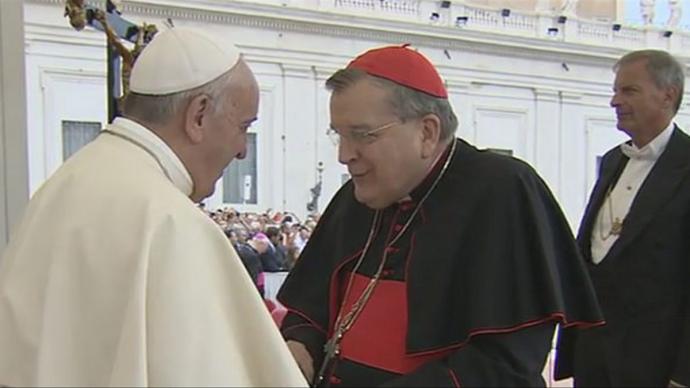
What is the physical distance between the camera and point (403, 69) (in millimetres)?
1969

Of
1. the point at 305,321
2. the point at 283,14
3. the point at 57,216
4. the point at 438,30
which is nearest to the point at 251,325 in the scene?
the point at 57,216

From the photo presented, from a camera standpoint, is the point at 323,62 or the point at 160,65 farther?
the point at 323,62

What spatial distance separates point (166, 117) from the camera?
1.55 metres

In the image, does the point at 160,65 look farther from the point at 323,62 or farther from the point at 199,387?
the point at 323,62

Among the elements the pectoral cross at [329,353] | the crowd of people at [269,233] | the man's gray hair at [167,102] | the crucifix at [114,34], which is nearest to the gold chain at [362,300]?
the pectoral cross at [329,353]

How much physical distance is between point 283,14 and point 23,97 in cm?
1385

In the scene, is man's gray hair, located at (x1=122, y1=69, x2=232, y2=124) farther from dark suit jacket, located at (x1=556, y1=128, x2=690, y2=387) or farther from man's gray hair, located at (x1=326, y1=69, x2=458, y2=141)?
dark suit jacket, located at (x1=556, y1=128, x2=690, y2=387)

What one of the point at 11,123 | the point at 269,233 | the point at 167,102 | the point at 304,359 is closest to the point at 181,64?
the point at 167,102

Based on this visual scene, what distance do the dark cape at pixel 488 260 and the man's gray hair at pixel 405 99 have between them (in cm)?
17

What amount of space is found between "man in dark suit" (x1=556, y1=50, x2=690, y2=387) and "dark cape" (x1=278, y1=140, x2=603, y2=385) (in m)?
0.96

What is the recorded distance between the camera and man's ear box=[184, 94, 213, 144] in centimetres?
154

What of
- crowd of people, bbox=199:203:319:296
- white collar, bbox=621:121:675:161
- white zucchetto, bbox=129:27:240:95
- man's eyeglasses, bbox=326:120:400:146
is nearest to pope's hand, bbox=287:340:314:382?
man's eyeglasses, bbox=326:120:400:146

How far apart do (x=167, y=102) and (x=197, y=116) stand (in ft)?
0.20

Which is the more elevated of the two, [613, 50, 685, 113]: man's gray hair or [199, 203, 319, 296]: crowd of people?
[613, 50, 685, 113]: man's gray hair
